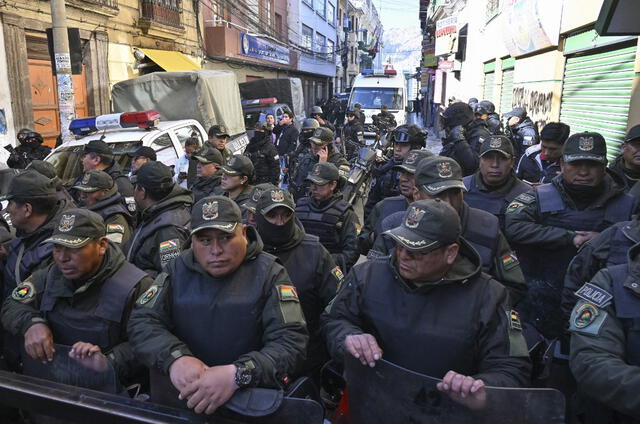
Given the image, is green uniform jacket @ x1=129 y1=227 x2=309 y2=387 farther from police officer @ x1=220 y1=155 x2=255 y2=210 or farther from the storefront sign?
the storefront sign

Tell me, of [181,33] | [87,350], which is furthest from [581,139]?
[181,33]

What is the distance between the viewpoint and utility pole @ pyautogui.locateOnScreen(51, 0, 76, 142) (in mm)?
7637

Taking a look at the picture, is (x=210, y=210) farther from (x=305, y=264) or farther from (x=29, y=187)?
(x=29, y=187)

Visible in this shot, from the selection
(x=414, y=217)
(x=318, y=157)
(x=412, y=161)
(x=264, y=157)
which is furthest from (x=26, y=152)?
(x=414, y=217)

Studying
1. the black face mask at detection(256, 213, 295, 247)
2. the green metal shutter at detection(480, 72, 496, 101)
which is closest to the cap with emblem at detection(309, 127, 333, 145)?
the black face mask at detection(256, 213, 295, 247)

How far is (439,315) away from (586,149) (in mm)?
1813

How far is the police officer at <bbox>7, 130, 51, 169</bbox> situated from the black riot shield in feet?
24.5

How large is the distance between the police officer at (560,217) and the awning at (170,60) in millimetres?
13709

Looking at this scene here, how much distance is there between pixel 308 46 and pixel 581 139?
35776mm

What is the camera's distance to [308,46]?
36906 mm

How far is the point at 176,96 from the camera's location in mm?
9984

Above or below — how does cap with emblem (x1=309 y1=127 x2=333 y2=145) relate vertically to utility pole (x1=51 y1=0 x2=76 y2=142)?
below

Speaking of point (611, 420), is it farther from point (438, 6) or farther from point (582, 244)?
point (438, 6)

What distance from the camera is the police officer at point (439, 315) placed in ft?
6.45
